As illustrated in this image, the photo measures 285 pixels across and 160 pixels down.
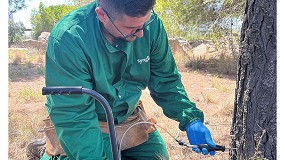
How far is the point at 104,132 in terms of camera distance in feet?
7.13

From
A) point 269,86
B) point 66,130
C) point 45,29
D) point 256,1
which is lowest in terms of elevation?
point 45,29

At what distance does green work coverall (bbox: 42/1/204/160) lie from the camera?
5.87ft

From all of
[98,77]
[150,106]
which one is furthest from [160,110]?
[98,77]

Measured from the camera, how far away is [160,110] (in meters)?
4.84

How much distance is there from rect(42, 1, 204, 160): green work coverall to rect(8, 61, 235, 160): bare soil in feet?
1.74

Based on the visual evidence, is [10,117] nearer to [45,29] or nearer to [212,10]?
[212,10]

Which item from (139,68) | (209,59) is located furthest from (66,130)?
(209,59)

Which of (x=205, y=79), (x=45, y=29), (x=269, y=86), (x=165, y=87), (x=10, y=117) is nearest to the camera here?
(x=269, y=86)

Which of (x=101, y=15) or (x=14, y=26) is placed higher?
(x=101, y=15)

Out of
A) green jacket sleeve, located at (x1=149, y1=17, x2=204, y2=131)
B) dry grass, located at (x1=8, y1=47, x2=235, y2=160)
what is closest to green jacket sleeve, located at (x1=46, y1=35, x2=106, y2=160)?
green jacket sleeve, located at (x1=149, y1=17, x2=204, y2=131)

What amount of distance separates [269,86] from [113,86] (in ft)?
2.66

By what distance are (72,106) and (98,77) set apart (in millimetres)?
217

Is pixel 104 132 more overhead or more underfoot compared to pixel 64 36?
more underfoot

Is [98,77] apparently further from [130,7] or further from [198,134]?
[198,134]
